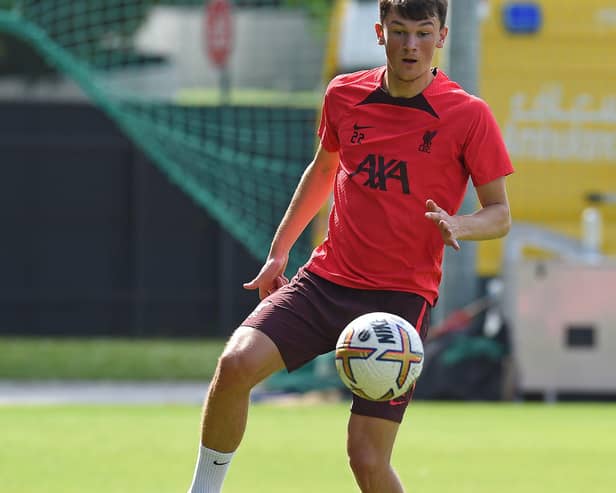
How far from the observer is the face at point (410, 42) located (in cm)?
524

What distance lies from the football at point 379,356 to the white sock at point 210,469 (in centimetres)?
58

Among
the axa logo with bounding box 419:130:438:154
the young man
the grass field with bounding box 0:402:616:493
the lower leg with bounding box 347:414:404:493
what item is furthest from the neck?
the grass field with bounding box 0:402:616:493

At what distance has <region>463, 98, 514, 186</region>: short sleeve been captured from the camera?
210 inches

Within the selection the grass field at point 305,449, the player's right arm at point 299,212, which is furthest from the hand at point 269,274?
the grass field at point 305,449

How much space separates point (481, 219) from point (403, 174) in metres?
0.35

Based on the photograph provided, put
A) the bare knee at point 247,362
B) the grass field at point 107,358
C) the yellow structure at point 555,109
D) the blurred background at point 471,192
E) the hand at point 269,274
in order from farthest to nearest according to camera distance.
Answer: the grass field at point 107,358, the yellow structure at point 555,109, the blurred background at point 471,192, the hand at point 269,274, the bare knee at point 247,362

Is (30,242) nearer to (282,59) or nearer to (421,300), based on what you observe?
(282,59)

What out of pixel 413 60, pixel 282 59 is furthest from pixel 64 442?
pixel 282 59

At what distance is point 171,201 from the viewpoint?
17859mm

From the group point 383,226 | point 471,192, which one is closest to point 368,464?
point 383,226

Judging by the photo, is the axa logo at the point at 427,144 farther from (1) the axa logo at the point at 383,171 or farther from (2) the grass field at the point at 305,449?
(2) the grass field at the point at 305,449

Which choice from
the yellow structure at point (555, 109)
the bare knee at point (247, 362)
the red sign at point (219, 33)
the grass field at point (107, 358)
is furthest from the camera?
the red sign at point (219, 33)

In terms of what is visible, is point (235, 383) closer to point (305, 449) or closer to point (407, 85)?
point (407, 85)

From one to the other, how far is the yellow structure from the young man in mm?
7227
